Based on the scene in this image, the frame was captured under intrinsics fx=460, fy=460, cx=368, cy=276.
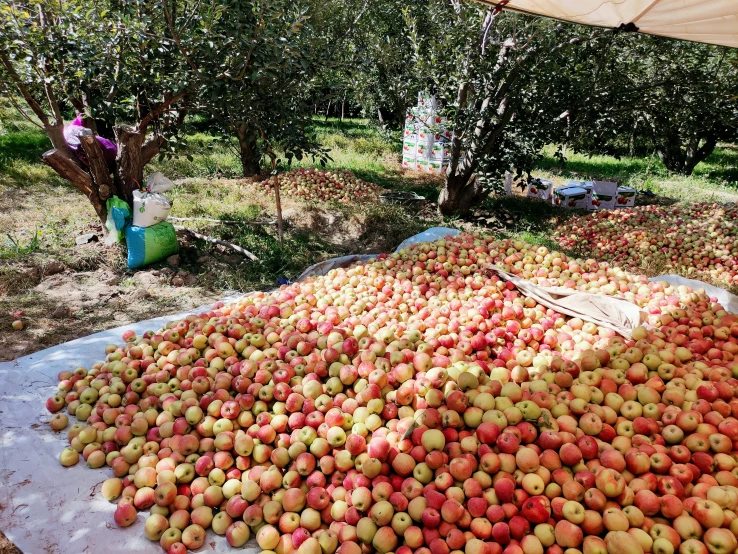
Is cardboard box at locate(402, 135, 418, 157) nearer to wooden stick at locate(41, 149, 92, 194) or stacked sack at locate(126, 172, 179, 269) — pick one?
stacked sack at locate(126, 172, 179, 269)

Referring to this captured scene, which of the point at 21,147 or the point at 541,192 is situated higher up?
the point at 21,147

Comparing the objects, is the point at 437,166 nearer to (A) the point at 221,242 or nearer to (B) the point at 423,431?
(A) the point at 221,242

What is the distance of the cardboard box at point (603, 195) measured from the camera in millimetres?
9844

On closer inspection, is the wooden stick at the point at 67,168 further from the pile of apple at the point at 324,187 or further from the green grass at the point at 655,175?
the green grass at the point at 655,175

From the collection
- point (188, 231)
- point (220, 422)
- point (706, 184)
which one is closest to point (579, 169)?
point (706, 184)

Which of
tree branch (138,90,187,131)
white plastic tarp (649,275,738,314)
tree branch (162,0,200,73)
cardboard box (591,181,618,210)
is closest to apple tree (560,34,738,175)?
cardboard box (591,181,618,210)

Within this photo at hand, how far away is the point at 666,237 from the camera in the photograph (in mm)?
7102

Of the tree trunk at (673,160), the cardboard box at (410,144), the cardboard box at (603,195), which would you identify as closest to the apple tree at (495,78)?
the cardboard box at (603,195)

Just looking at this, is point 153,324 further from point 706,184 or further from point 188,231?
point 706,184

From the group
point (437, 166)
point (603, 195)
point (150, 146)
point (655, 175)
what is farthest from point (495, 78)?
point (655, 175)

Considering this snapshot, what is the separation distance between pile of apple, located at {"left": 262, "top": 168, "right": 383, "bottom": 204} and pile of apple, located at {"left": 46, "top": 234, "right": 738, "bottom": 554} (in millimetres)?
5654

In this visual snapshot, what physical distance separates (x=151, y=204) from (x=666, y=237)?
739cm

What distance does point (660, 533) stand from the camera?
1.87 meters

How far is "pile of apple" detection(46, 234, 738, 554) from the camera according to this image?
2.00m
